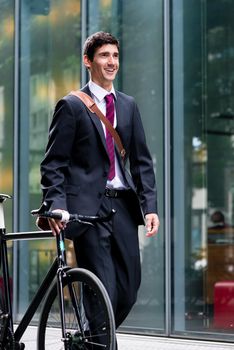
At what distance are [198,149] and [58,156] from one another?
4.23 metres

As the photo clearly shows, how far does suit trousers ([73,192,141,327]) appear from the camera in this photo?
4145mm

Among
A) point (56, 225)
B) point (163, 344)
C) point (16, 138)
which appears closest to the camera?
point (56, 225)

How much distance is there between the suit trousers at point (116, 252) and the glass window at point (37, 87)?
16.6ft

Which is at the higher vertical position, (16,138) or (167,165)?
(16,138)

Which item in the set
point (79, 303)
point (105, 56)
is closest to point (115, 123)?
point (105, 56)

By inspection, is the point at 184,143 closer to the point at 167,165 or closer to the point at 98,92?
the point at 167,165

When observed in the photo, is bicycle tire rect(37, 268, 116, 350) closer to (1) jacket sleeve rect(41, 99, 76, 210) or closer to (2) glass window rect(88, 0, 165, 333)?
(1) jacket sleeve rect(41, 99, 76, 210)

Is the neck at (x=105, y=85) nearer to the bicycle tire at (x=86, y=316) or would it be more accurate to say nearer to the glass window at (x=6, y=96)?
the bicycle tire at (x=86, y=316)

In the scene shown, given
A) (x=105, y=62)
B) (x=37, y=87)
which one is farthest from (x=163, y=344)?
(x=105, y=62)

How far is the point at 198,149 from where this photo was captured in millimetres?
8273

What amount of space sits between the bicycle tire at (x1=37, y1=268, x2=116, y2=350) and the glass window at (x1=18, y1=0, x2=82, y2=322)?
5206mm

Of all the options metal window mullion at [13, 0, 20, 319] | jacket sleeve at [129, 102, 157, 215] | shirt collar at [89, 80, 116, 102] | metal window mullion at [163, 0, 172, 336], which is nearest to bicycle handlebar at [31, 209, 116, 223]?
jacket sleeve at [129, 102, 157, 215]

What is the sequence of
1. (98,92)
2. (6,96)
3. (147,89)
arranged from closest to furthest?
(98,92) → (147,89) → (6,96)

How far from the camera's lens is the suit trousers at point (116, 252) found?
4145 millimetres
